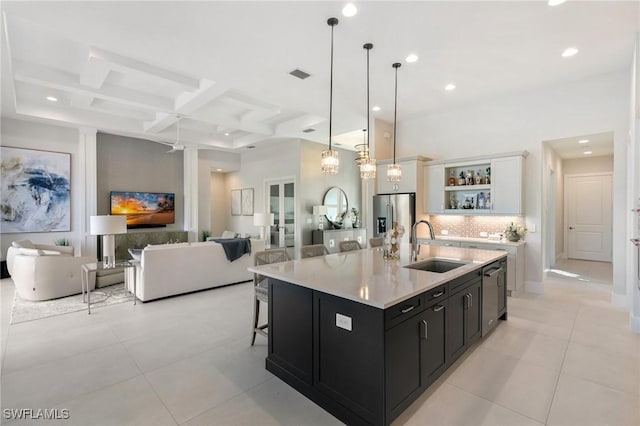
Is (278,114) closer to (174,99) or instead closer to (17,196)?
(174,99)

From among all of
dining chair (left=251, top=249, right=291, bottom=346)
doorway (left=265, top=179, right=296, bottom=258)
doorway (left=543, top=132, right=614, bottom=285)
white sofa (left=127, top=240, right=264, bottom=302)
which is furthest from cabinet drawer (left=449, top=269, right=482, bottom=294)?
doorway (left=265, top=179, right=296, bottom=258)

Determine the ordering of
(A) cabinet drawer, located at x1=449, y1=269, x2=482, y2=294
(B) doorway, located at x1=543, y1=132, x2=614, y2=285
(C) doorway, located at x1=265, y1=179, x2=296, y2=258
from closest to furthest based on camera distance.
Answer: (A) cabinet drawer, located at x1=449, y1=269, x2=482, y2=294 < (B) doorway, located at x1=543, y1=132, x2=614, y2=285 < (C) doorway, located at x1=265, y1=179, x2=296, y2=258

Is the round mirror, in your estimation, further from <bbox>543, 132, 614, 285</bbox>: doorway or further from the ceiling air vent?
<bbox>543, 132, 614, 285</bbox>: doorway

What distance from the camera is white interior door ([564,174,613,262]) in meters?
7.25

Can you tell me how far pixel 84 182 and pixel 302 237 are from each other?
5014 millimetres

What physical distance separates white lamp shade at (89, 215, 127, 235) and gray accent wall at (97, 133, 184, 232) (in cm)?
353

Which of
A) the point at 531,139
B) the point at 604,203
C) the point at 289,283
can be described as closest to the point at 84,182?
the point at 289,283

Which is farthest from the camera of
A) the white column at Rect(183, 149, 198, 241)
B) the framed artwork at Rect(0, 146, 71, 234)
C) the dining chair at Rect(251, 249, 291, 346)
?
the white column at Rect(183, 149, 198, 241)

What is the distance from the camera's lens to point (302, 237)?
7.71m

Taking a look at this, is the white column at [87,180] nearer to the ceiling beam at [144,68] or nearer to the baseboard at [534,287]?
the ceiling beam at [144,68]

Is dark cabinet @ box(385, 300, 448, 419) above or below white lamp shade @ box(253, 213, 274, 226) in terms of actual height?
below

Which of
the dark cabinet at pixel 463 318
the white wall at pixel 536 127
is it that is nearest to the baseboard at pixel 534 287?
the white wall at pixel 536 127

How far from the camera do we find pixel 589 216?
7.55m

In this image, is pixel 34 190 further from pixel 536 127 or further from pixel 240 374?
pixel 536 127
